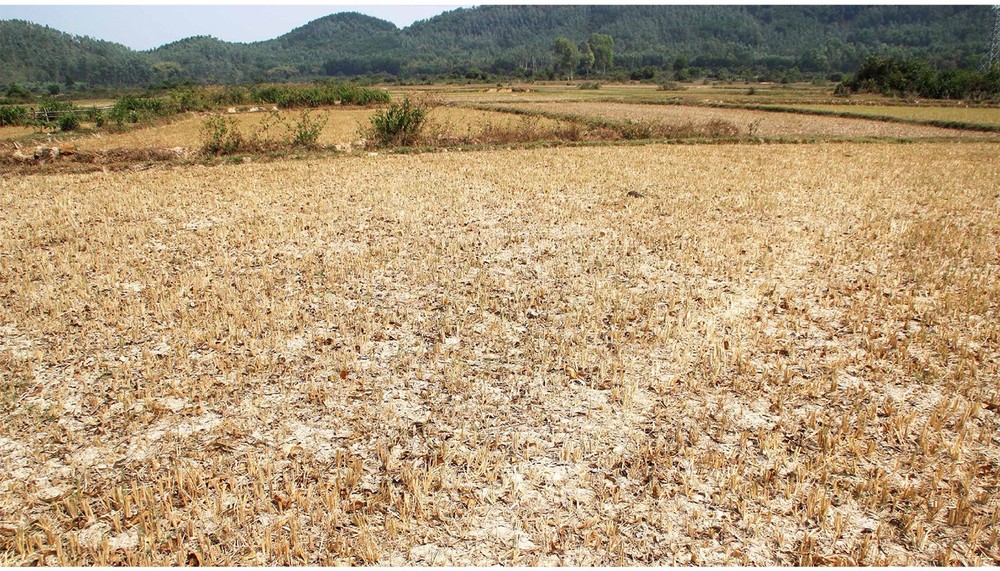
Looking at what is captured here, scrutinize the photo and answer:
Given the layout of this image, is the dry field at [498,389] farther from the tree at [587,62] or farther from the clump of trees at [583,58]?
the tree at [587,62]

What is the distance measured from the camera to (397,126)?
2403cm

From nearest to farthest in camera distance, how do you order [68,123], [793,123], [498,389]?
[498,389]
[68,123]
[793,123]

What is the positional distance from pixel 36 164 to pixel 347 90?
99.9 ft

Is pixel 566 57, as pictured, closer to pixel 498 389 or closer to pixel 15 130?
pixel 15 130

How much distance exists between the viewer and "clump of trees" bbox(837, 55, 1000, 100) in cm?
5059

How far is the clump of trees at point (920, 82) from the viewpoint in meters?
50.6

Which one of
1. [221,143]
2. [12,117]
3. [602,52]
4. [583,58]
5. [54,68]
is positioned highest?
[602,52]

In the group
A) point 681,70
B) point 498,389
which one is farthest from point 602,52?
point 498,389

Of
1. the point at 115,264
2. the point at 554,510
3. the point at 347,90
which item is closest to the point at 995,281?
the point at 554,510

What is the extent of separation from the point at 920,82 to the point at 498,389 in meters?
68.9

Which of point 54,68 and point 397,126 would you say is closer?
point 397,126

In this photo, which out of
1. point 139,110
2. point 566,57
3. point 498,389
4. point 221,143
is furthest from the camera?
point 566,57

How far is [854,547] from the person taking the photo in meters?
3.71

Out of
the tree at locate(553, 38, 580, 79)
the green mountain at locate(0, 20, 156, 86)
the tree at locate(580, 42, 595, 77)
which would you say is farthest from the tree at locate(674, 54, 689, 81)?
the green mountain at locate(0, 20, 156, 86)
